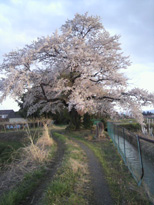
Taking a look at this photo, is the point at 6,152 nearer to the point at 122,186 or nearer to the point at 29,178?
the point at 29,178

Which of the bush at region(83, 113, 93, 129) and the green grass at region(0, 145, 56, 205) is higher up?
the bush at region(83, 113, 93, 129)

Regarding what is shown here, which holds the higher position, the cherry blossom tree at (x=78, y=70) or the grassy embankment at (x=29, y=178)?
the cherry blossom tree at (x=78, y=70)

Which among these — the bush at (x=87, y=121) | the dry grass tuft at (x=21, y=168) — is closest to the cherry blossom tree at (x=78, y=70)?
the bush at (x=87, y=121)

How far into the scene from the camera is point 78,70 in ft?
43.1

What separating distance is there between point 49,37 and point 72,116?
769 centimetres

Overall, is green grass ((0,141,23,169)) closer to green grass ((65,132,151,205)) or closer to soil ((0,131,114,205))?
soil ((0,131,114,205))

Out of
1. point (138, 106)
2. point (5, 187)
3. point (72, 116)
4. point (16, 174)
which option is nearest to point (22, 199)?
point (5, 187)

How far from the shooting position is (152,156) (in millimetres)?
3410

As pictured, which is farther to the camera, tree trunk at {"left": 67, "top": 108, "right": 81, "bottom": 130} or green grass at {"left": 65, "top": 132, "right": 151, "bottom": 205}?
tree trunk at {"left": 67, "top": 108, "right": 81, "bottom": 130}

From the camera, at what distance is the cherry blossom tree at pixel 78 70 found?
38.6 feet

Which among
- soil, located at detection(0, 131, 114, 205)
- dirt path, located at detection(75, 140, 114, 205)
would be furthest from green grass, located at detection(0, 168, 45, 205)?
dirt path, located at detection(75, 140, 114, 205)

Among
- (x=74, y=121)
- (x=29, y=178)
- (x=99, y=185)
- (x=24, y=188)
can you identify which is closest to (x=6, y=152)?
(x=29, y=178)

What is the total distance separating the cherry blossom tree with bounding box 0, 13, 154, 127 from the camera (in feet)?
38.6

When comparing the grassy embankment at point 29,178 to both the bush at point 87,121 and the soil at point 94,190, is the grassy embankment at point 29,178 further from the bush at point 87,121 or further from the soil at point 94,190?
the bush at point 87,121
